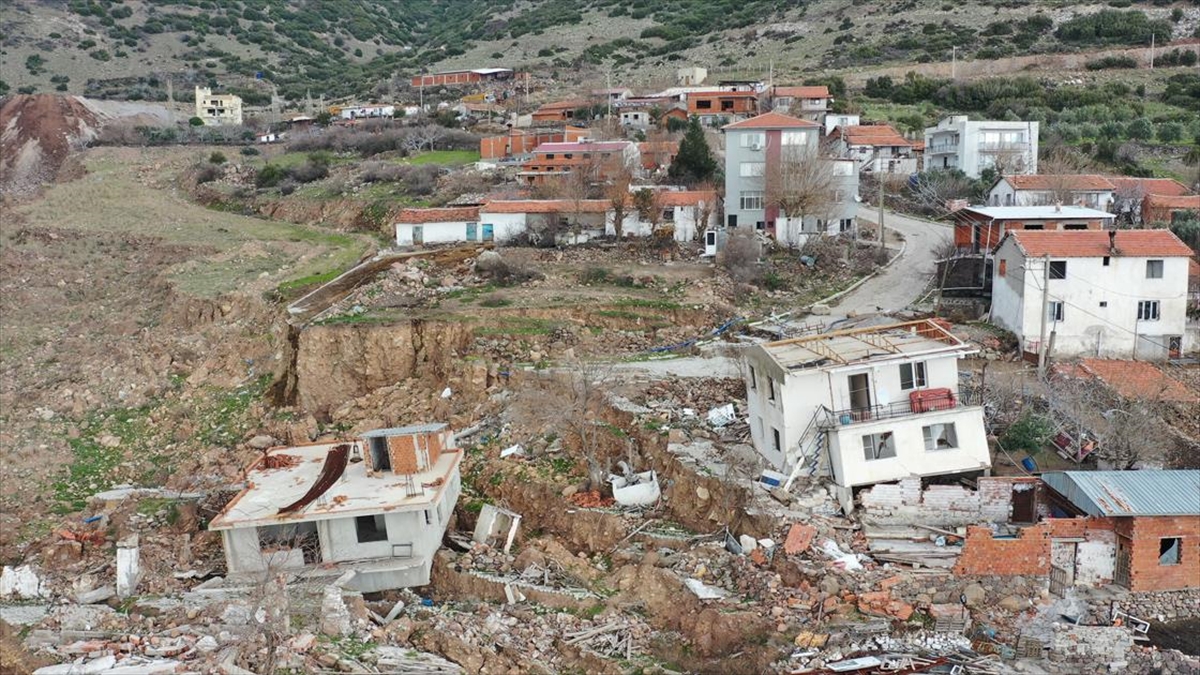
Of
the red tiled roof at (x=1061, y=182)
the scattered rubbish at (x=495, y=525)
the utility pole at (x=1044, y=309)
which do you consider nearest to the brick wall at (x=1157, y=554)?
the utility pole at (x=1044, y=309)

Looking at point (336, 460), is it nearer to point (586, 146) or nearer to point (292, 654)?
point (292, 654)

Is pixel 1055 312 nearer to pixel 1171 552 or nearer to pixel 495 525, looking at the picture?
pixel 1171 552

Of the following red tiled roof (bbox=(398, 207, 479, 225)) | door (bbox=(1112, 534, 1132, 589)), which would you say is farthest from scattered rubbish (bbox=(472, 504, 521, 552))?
red tiled roof (bbox=(398, 207, 479, 225))

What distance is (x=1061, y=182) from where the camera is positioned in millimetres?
39844

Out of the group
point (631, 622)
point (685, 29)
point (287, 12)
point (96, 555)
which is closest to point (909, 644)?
point (631, 622)

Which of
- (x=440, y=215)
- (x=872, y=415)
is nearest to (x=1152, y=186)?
(x=872, y=415)

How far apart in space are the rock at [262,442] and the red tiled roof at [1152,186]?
3463 centimetres

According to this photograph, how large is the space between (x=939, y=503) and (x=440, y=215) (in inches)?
1026

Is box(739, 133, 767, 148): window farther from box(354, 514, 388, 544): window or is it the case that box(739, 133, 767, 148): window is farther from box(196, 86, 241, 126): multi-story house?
box(196, 86, 241, 126): multi-story house

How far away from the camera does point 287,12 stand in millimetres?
122750

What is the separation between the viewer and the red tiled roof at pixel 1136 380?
25.2 meters

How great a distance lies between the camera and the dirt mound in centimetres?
5844

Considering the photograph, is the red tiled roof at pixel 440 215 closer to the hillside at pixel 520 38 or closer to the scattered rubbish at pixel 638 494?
the scattered rubbish at pixel 638 494

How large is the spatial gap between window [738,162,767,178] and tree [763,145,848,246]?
1.86ft
